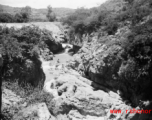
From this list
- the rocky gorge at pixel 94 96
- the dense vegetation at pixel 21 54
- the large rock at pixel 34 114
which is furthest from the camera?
the dense vegetation at pixel 21 54

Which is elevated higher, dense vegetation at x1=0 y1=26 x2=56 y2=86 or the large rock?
dense vegetation at x1=0 y1=26 x2=56 y2=86

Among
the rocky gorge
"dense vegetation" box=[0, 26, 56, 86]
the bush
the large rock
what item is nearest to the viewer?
the large rock

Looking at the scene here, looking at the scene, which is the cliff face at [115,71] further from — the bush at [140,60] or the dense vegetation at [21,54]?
the dense vegetation at [21,54]

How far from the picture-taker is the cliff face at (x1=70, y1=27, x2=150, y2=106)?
8.41m

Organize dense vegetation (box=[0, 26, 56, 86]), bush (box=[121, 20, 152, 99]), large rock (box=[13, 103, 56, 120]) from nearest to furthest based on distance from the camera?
large rock (box=[13, 103, 56, 120])
bush (box=[121, 20, 152, 99])
dense vegetation (box=[0, 26, 56, 86])

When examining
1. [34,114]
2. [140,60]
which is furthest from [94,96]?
[34,114]

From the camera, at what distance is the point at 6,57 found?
27.3 ft

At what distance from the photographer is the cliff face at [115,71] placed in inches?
331

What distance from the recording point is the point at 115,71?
37.1 feet

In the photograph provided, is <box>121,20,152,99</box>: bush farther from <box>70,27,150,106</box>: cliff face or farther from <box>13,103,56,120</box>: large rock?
<box>13,103,56,120</box>: large rock

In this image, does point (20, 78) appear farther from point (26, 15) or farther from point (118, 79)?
point (26, 15)

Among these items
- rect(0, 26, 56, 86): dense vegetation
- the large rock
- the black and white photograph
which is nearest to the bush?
the black and white photograph

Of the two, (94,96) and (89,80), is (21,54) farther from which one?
(89,80)

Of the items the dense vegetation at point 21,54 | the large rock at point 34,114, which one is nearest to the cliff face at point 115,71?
the dense vegetation at point 21,54
